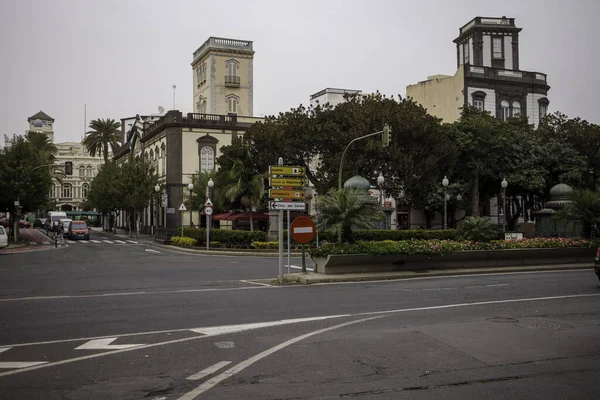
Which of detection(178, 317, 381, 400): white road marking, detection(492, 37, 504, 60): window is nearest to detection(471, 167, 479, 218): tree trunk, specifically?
detection(492, 37, 504, 60): window

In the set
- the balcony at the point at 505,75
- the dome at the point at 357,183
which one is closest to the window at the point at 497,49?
the balcony at the point at 505,75

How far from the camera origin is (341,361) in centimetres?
762

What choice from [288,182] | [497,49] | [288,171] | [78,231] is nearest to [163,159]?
[78,231]

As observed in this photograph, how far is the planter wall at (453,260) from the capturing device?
1859 centimetres

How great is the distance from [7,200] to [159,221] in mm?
17471

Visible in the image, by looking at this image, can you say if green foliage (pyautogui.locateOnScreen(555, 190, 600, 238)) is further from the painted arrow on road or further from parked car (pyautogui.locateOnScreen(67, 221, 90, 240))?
parked car (pyautogui.locateOnScreen(67, 221, 90, 240))

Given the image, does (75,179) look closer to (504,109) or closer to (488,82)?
(488,82)

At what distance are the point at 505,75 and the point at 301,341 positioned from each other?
186 ft

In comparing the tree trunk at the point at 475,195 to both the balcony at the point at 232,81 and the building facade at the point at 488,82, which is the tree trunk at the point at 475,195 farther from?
the balcony at the point at 232,81

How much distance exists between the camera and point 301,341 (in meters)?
8.92

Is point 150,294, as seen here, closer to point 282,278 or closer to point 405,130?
point 282,278

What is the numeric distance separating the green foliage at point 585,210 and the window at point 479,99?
120 ft

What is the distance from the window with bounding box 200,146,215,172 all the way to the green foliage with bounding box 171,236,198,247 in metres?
15.5

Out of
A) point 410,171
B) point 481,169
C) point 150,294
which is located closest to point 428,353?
point 150,294
